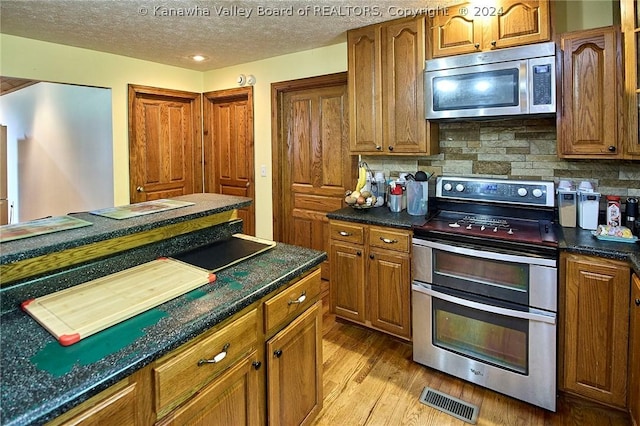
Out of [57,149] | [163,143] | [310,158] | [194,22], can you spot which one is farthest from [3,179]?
[310,158]

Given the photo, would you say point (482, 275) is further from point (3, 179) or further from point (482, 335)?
point (3, 179)

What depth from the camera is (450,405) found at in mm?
2053

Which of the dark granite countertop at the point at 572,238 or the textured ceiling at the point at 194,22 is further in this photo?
the textured ceiling at the point at 194,22

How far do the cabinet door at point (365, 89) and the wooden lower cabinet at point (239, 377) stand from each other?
1536 mm

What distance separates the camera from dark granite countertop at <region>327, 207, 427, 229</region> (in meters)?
2.48

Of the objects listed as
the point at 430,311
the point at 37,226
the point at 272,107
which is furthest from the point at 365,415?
the point at 272,107

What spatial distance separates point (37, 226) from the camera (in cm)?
149

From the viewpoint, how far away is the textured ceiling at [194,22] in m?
2.44

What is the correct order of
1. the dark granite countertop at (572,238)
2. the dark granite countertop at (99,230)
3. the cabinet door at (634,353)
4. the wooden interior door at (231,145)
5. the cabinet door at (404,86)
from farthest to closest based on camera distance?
the wooden interior door at (231,145) → the cabinet door at (404,86) → the dark granite countertop at (572,238) → the cabinet door at (634,353) → the dark granite countertop at (99,230)

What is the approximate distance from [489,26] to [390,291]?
180cm

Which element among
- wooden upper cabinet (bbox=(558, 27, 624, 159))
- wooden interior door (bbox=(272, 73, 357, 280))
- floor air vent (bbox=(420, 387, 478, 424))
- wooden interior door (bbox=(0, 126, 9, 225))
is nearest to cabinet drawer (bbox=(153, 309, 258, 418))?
floor air vent (bbox=(420, 387, 478, 424))

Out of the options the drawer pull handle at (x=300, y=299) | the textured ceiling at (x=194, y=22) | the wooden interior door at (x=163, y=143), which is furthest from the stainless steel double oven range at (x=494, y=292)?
the wooden interior door at (x=163, y=143)

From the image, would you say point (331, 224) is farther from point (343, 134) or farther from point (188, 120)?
point (188, 120)

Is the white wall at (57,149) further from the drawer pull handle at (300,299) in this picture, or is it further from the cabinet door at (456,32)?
the cabinet door at (456,32)
